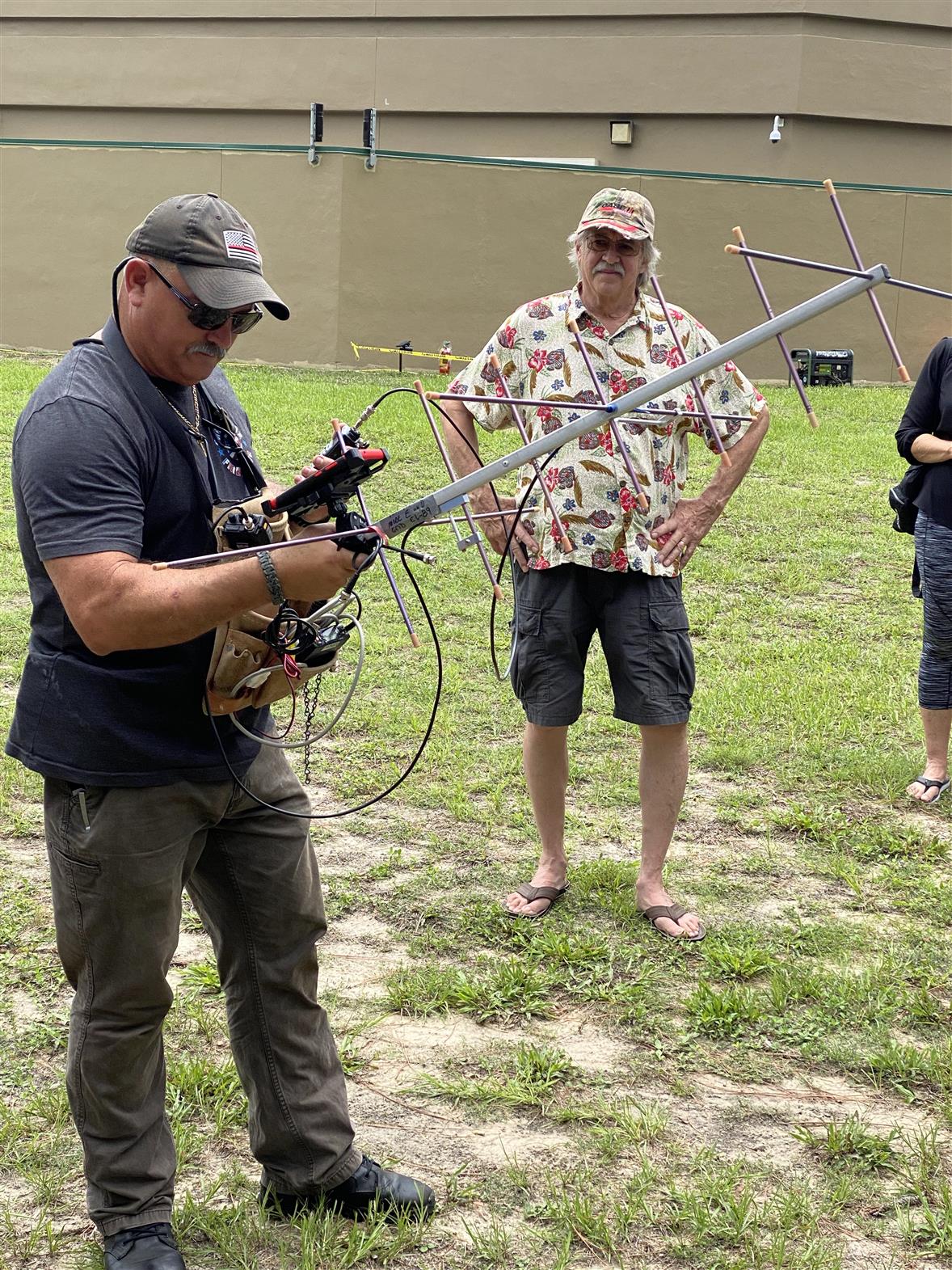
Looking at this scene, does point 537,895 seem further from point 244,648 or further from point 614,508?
point 244,648

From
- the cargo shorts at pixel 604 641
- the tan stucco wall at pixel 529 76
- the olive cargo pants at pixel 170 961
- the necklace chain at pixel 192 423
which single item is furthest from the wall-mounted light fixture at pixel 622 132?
the olive cargo pants at pixel 170 961

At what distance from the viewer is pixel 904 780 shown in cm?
Result: 545

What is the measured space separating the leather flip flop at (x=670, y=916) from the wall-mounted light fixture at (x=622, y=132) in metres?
16.0

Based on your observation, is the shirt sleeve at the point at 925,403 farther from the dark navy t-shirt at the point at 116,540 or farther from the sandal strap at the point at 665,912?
the dark navy t-shirt at the point at 116,540

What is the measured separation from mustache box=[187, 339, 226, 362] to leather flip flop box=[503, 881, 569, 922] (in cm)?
235

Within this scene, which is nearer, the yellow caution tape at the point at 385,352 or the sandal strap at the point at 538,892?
the sandal strap at the point at 538,892

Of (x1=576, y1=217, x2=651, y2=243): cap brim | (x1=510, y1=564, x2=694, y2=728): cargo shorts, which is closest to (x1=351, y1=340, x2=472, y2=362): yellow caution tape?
(x1=510, y1=564, x2=694, y2=728): cargo shorts

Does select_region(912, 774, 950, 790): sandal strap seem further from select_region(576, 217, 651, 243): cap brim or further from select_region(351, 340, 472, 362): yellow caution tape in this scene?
select_region(351, 340, 472, 362): yellow caution tape

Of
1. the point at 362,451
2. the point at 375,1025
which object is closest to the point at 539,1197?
the point at 375,1025

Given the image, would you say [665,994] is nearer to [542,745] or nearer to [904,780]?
[542,745]

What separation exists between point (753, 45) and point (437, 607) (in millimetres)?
13196

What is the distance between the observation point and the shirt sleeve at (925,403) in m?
5.21

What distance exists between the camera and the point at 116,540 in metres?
2.40

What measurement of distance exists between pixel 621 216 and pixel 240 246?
164 cm
